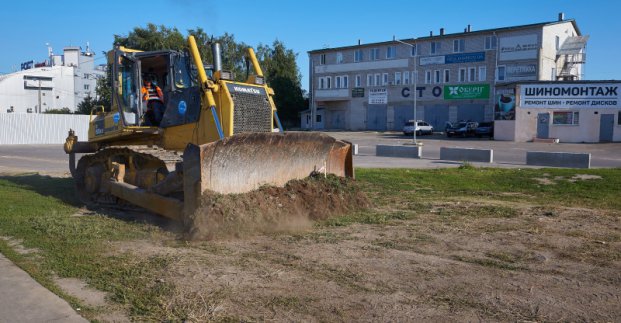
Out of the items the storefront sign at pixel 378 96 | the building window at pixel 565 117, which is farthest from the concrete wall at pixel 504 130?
the storefront sign at pixel 378 96

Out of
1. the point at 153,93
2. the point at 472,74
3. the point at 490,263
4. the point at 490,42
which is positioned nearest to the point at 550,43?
the point at 490,42

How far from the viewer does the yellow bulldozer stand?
8.12 meters

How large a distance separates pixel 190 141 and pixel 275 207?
7.43 ft

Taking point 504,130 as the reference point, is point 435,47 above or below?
above

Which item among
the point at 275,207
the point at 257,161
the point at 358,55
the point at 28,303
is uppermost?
the point at 358,55

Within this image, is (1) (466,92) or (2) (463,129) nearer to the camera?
(2) (463,129)

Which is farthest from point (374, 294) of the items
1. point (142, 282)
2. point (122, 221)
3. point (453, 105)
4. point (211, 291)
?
point (453, 105)

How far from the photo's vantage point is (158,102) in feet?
35.6

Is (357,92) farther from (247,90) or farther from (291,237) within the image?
(291,237)

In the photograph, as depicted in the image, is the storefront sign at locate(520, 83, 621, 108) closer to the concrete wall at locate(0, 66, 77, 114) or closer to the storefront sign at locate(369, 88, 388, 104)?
the storefront sign at locate(369, 88, 388, 104)

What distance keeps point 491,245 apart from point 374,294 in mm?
2817

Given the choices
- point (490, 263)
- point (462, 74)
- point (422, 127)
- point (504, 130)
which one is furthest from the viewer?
point (462, 74)

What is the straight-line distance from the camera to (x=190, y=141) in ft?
31.8

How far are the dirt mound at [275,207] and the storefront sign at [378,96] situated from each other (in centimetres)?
5642
